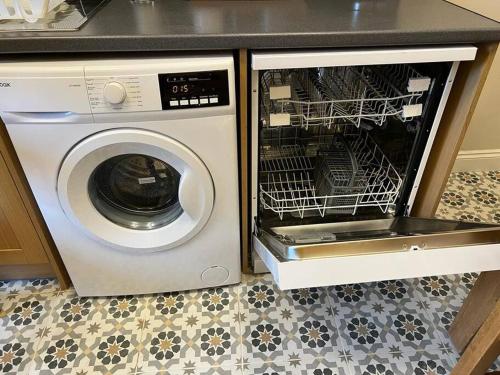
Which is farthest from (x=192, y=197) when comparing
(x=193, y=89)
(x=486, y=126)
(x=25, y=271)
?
(x=486, y=126)

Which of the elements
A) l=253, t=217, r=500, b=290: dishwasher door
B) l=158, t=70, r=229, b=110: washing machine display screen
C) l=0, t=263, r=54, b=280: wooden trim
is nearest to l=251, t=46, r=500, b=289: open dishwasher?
l=253, t=217, r=500, b=290: dishwasher door

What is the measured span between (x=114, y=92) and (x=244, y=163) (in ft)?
1.46

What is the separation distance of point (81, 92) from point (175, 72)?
250mm

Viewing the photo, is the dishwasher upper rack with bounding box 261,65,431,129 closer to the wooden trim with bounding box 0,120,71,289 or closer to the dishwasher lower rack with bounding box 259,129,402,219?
the dishwasher lower rack with bounding box 259,129,402,219

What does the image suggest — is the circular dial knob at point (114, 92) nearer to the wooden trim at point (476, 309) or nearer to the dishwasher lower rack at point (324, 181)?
the dishwasher lower rack at point (324, 181)

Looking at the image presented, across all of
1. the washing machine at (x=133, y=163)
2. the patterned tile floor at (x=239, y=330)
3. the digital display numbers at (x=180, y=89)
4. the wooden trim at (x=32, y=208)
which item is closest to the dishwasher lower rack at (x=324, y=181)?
the washing machine at (x=133, y=163)

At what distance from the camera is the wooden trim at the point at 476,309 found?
44.4 inches

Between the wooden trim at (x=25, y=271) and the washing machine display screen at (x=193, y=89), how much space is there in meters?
0.93

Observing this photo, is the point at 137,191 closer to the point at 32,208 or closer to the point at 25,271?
the point at 32,208

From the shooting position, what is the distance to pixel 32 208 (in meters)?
1.22

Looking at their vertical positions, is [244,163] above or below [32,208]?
above

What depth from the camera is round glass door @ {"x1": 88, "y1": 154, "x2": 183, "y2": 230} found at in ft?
4.04

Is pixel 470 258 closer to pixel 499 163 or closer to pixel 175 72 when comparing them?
pixel 175 72

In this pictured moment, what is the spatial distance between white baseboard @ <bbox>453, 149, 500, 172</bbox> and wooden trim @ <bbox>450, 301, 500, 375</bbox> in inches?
55.1
